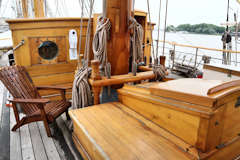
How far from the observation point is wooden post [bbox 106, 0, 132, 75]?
1752 millimetres

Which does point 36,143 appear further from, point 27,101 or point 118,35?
point 118,35

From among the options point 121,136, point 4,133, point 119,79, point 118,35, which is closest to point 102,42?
point 118,35

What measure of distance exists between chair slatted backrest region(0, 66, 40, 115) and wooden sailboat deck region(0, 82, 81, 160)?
26 centimetres

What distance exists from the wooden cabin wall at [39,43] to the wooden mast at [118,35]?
1.44 meters

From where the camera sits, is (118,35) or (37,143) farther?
(37,143)

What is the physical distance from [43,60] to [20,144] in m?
1.48

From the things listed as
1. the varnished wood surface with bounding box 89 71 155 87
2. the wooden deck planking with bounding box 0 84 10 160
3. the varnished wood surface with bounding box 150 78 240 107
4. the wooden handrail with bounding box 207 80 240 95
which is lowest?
the wooden deck planking with bounding box 0 84 10 160

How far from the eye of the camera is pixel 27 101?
2027mm

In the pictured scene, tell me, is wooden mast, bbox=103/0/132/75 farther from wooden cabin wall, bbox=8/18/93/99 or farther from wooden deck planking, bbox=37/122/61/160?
wooden cabin wall, bbox=8/18/93/99

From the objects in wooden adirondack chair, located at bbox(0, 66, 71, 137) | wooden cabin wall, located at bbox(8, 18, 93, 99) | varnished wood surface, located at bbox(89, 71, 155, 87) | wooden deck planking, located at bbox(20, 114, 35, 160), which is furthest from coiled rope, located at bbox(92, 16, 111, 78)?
wooden cabin wall, located at bbox(8, 18, 93, 99)

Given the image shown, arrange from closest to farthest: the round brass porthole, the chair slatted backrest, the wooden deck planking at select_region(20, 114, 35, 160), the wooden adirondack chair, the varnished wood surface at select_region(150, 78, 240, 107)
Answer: the varnished wood surface at select_region(150, 78, 240, 107)
the wooden deck planking at select_region(20, 114, 35, 160)
the wooden adirondack chair
the chair slatted backrest
the round brass porthole

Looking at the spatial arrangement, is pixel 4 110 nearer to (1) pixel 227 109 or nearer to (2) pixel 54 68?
(2) pixel 54 68

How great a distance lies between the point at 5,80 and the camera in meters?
2.21

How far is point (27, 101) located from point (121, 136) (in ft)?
4.34
